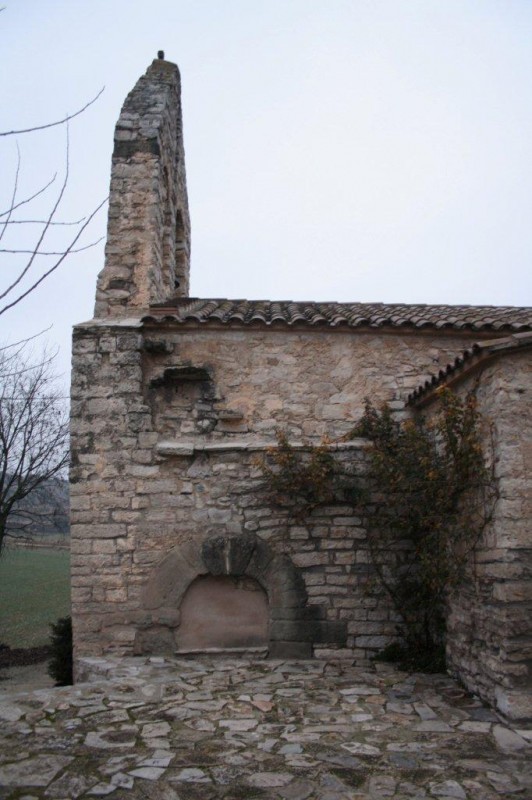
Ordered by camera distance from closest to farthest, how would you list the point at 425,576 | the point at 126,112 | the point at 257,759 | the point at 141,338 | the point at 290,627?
the point at 257,759, the point at 425,576, the point at 290,627, the point at 141,338, the point at 126,112

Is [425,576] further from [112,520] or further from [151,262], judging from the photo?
[151,262]

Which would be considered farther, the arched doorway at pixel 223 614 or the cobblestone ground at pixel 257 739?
the arched doorway at pixel 223 614

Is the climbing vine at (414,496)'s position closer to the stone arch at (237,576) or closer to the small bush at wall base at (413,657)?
the small bush at wall base at (413,657)

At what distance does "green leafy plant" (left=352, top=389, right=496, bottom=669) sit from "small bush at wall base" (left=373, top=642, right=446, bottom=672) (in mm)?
10

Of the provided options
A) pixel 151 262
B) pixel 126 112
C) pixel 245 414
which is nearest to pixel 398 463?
pixel 245 414

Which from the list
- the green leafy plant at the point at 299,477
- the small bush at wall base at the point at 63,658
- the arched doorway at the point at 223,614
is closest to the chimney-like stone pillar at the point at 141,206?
the green leafy plant at the point at 299,477

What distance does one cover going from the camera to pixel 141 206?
27.3 ft

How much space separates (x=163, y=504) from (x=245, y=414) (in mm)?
1297

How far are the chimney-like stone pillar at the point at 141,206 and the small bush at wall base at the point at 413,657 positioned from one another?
4698 millimetres

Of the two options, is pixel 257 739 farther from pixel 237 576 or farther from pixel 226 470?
pixel 226 470

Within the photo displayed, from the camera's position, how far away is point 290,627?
21.9ft

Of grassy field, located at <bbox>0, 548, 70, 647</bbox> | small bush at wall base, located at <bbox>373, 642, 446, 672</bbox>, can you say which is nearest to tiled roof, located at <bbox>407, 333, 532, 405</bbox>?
small bush at wall base, located at <bbox>373, 642, 446, 672</bbox>

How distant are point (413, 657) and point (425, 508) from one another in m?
1.58

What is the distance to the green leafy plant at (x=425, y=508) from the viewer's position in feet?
18.3
